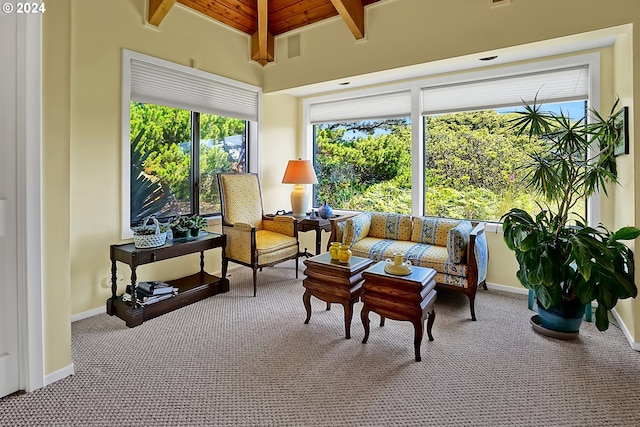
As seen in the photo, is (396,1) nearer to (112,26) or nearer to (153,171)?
(112,26)

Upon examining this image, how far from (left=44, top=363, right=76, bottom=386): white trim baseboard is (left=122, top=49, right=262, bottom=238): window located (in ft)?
4.75

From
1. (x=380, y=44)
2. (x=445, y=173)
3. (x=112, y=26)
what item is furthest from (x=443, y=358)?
(x=112, y=26)

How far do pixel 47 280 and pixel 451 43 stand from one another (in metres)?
3.69

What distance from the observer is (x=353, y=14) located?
3.62 meters

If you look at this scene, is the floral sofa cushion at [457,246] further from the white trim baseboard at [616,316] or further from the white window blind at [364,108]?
the white window blind at [364,108]

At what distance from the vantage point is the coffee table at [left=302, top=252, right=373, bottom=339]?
2703 mm

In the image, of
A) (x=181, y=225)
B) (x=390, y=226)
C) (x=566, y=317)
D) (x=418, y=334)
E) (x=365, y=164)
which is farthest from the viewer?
(x=365, y=164)

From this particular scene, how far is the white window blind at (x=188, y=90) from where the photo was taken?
3.42 metres

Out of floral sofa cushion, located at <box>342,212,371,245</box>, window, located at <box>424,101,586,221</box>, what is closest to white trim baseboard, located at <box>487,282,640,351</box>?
window, located at <box>424,101,586,221</box>

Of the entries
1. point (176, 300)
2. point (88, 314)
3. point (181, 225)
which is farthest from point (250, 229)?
point (88, 314)

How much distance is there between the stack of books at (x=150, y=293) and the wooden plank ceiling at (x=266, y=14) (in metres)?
2.56

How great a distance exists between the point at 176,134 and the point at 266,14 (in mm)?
1680

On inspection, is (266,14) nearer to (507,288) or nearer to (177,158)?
(177,158)

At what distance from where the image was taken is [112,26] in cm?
317
